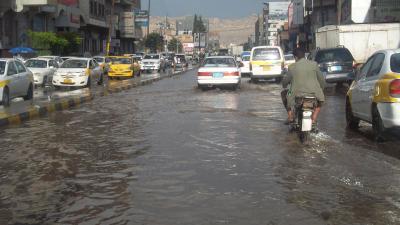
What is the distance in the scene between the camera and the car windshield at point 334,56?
23.8 meters

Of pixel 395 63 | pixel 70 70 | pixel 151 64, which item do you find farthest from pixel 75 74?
pixel 151 64

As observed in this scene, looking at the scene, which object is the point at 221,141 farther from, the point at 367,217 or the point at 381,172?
the point at 367,217

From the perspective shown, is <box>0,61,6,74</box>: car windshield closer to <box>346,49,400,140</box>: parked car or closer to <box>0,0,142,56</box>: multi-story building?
<box>346,49,400,140</box>: parked car

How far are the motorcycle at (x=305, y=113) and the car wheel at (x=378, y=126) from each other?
1011 mm

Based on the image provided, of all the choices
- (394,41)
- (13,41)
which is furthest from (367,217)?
(13,41)

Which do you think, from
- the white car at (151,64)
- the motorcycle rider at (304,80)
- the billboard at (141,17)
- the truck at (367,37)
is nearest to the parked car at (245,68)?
the truck at (367,37)

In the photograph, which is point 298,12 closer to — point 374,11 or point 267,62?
point 374,11

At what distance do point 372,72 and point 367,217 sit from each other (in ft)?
18.5

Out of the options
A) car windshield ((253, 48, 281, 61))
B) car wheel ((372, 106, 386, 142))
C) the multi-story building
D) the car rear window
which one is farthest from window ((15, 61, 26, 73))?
the multi-story building

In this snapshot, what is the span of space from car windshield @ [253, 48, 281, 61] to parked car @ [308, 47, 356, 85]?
574cm

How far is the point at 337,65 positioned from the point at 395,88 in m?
14.5

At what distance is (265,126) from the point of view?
1295 cm

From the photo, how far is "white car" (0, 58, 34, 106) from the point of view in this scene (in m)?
17.8

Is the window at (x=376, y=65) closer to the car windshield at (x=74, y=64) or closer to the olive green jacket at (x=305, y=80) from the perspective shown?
the olive green jacket at (x=305, y=80)
